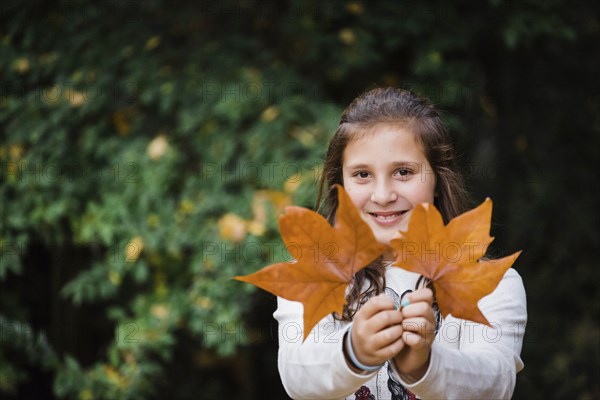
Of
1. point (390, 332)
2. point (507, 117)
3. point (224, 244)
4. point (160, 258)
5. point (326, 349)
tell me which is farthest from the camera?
point (507, 117)

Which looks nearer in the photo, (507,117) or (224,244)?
(224,244)

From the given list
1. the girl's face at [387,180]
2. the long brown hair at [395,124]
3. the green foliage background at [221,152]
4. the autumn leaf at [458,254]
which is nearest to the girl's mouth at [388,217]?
the girl's face at [387,180]

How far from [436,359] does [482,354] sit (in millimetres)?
165

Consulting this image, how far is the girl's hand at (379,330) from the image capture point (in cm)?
100

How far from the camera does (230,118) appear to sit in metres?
2.65

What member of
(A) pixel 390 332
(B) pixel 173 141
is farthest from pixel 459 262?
(B) pixel 173 141

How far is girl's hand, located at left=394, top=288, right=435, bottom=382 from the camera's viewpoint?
0.99 metres

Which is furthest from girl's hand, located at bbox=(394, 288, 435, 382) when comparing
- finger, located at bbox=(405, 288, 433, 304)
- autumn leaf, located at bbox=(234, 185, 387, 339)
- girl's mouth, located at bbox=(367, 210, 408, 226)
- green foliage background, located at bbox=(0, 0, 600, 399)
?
green foliage background, located at bbox=(0, 0, 600, 399)

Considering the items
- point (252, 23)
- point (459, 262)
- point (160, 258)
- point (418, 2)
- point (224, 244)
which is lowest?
point (160, 258)

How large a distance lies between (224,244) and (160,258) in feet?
1.07

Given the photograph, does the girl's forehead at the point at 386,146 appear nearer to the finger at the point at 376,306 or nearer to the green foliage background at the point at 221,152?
the finger at the point at 376,306

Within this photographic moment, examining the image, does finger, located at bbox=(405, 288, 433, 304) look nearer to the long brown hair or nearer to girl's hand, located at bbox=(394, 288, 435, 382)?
girl's hand, located at bbox=(394, 288, 435, 382)

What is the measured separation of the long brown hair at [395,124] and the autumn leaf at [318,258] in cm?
31

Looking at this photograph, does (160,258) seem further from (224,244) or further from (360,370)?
(360,370)
